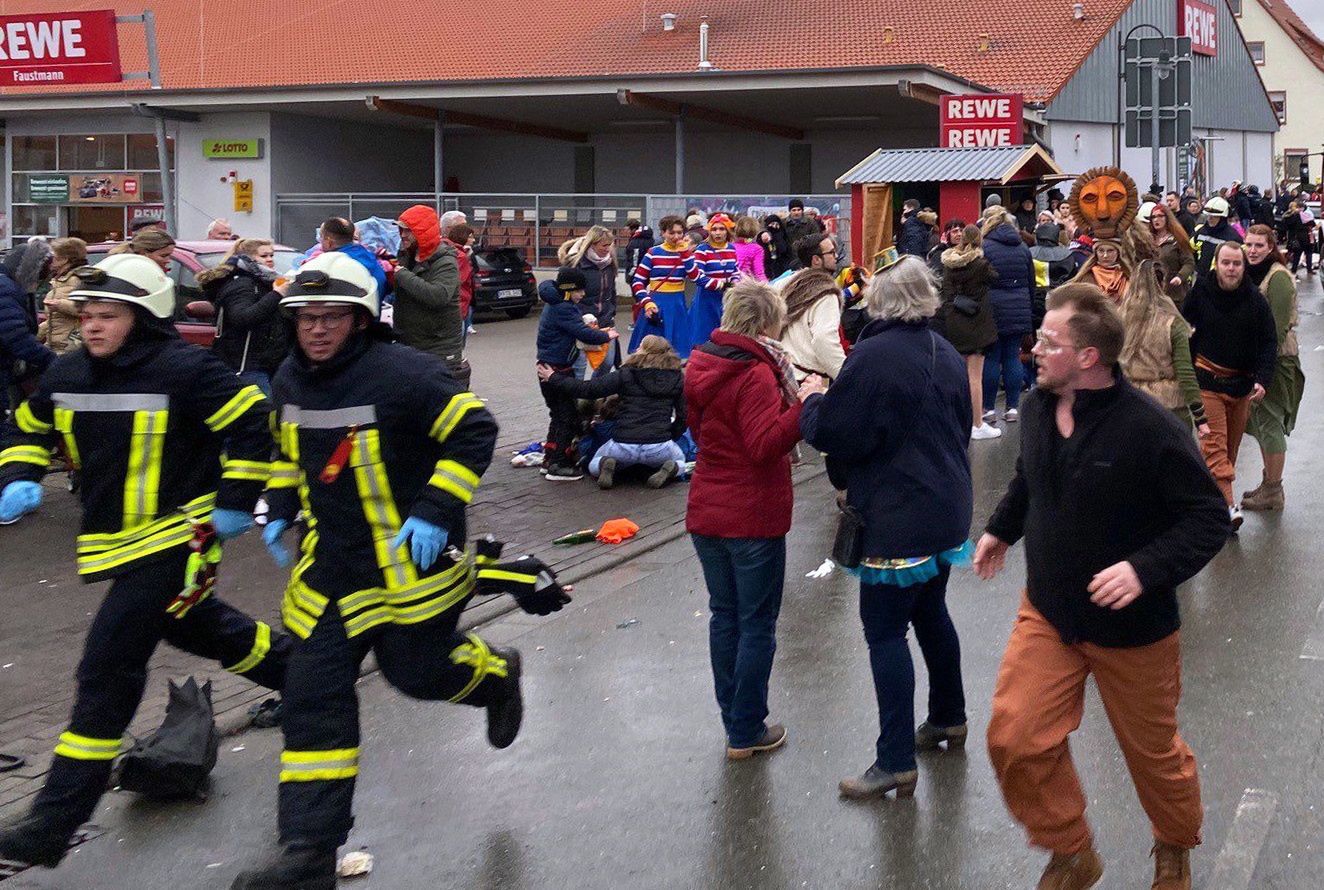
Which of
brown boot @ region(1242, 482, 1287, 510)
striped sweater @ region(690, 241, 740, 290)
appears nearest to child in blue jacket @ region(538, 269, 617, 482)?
striped sweater @ region(690, 241, 740, 290)

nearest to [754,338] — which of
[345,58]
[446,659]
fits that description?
[446,659]

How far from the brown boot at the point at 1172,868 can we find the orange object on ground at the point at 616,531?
5.38m

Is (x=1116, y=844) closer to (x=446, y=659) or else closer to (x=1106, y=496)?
(x=1106, y=496)

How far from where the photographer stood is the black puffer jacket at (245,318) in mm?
9633

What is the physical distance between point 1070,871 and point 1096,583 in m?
0.82

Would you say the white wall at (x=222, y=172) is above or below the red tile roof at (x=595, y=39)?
below

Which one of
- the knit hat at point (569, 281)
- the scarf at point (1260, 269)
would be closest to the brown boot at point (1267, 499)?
the scarf at point (1260, 269)

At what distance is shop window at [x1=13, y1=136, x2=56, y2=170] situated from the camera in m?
35.5

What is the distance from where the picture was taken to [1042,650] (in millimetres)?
4375

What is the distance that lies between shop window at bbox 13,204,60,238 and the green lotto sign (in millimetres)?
4699

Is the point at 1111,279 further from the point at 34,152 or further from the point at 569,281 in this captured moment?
the point at 34,152

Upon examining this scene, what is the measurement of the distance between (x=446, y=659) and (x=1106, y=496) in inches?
79.7

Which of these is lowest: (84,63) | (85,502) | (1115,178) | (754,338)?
(85,502)

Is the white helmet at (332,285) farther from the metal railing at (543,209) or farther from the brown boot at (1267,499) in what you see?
the metal railing at (543,209)
